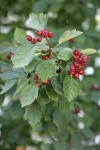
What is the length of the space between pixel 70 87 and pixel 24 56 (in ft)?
0.86

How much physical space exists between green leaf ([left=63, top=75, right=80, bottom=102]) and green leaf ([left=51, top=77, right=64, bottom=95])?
44mm

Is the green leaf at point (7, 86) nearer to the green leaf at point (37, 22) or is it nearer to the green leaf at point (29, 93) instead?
the green leaf at point (29, 93)

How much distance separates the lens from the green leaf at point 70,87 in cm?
170

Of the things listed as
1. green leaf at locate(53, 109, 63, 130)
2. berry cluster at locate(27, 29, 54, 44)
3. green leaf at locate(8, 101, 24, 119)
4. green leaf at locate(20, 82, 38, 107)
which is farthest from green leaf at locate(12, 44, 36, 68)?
green leaf at locate(53, 109, 63, 130)

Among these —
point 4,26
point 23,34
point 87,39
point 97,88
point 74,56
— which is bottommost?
point 74,56

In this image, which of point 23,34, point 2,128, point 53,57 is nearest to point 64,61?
point 53,57

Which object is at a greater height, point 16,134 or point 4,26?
point 4,26

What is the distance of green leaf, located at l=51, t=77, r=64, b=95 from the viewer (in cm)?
174

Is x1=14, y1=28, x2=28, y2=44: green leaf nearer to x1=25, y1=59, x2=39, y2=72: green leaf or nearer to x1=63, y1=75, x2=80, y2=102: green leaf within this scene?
x1=25, y1=59, x2=39, y2=72: green leaf

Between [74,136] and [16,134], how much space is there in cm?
48

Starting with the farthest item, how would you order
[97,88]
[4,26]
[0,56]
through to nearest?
[4,26] < [97,88] < [0,56]

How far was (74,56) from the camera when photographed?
5.53ft

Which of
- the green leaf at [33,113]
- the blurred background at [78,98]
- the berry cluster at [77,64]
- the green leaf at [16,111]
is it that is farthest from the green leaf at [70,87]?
the blurred background at [78,98]

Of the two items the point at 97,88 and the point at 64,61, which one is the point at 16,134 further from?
the point at 64,61
